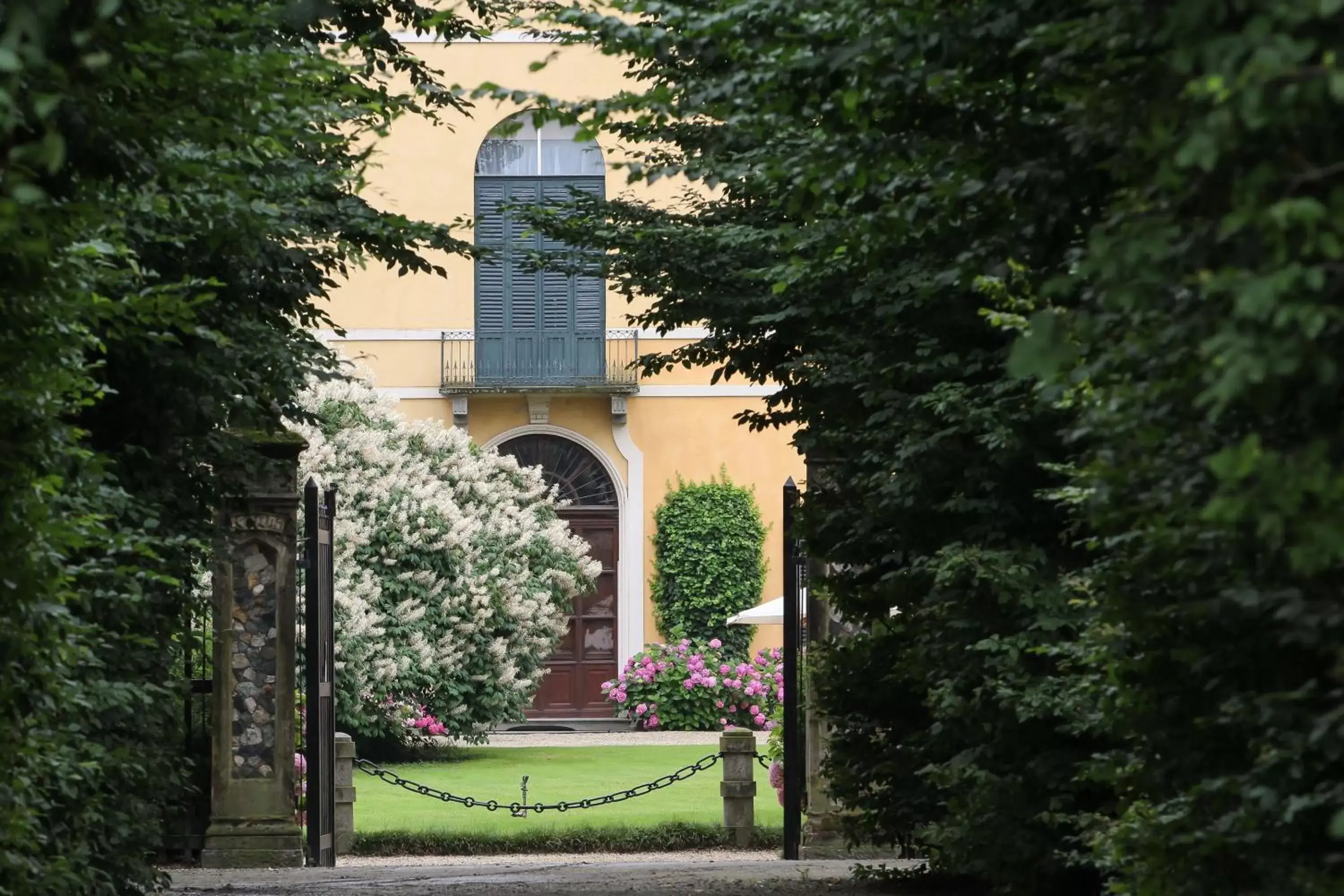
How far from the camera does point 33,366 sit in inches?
168

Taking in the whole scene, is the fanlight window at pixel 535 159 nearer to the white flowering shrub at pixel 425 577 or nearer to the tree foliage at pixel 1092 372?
the white flowering shrub at pixel 425 577

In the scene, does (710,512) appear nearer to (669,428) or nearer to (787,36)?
(669,428)

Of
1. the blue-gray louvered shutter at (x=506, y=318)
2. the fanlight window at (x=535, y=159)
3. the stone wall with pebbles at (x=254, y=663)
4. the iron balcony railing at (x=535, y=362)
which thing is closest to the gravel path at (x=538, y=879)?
the stone wall with pebbles at (x=254, y=663)

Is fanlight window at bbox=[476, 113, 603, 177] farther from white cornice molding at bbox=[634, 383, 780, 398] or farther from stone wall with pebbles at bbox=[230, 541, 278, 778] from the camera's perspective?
stone wall with pebbles at bbox=[230, 541, 278, 778]

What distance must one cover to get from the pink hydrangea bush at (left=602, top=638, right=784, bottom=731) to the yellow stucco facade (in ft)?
5.61

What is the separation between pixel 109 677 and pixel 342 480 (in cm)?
1189

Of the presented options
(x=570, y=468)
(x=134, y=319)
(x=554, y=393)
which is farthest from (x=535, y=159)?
(x=134, y=319)

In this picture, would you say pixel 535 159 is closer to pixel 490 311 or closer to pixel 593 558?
pixel 490 311

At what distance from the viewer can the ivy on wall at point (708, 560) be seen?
24.5m

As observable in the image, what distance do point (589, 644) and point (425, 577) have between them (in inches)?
254

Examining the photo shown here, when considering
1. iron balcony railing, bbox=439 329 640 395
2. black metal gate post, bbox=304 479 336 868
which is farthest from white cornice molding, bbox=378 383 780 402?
black metal gate post, bbox=304 479 336 868

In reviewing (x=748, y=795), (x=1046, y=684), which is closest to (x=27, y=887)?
(x=1046, y=684)

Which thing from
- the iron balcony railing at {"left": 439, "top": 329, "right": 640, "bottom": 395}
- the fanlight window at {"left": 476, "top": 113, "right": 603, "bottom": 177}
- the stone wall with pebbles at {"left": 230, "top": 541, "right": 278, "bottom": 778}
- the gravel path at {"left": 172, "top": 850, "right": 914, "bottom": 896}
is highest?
the fanlight window at {"left": 476, "top": 113, "right": 603, "bottom": 177}

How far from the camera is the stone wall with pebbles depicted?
10.8 meters
